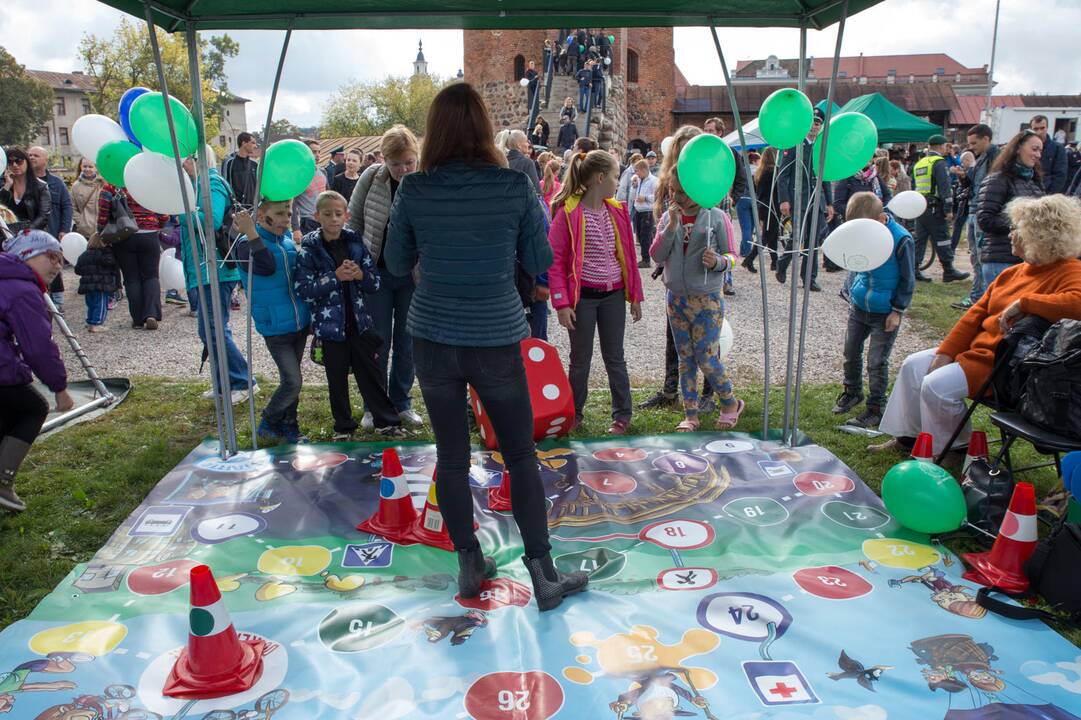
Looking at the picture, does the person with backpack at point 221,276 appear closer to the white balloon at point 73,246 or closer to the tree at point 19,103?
the white balloon at point 73,246

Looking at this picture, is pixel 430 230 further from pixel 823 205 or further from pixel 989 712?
pixel 823 205

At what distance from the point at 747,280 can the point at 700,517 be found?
26.1 ft

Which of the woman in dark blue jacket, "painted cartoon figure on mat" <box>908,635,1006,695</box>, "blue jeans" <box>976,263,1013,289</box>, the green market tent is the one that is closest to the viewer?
"painted cartoon figure on mat" <box>908,635,1006,695</box>

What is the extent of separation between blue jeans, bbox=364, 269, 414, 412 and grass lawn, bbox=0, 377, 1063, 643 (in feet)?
1.77

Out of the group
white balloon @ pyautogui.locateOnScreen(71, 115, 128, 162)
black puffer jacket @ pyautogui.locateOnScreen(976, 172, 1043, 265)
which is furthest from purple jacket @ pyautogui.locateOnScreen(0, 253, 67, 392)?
black puffer jacket @ pyautogui.locateOnScreen(976, 172, 1043, 265)

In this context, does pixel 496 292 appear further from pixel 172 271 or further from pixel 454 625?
pixel 172 271

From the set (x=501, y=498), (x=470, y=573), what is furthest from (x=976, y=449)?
(x=470, y=573)

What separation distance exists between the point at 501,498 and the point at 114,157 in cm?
304

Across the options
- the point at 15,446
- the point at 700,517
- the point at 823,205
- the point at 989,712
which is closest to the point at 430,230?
the point at 700,517

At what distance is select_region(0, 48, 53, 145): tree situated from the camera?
47994mm

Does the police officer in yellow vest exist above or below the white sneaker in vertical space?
above

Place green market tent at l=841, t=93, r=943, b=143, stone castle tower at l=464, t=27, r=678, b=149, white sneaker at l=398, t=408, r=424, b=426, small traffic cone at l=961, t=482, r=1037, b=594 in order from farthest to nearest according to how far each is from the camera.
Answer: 1. stone castle tower at l=464, t=27, r=678, b=149
2. green market tent at l=841, t=93, r=943, b=143
3. white sneaker at l=398, t=408, r=424, b=426
4. small traffic cone at l=961, t=482, r=1037, b=594

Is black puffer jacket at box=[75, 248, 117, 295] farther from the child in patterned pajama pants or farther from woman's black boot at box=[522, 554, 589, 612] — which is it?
woman's black boot at box=[522, 554, 589, 612]

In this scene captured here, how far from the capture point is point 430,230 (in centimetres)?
262
